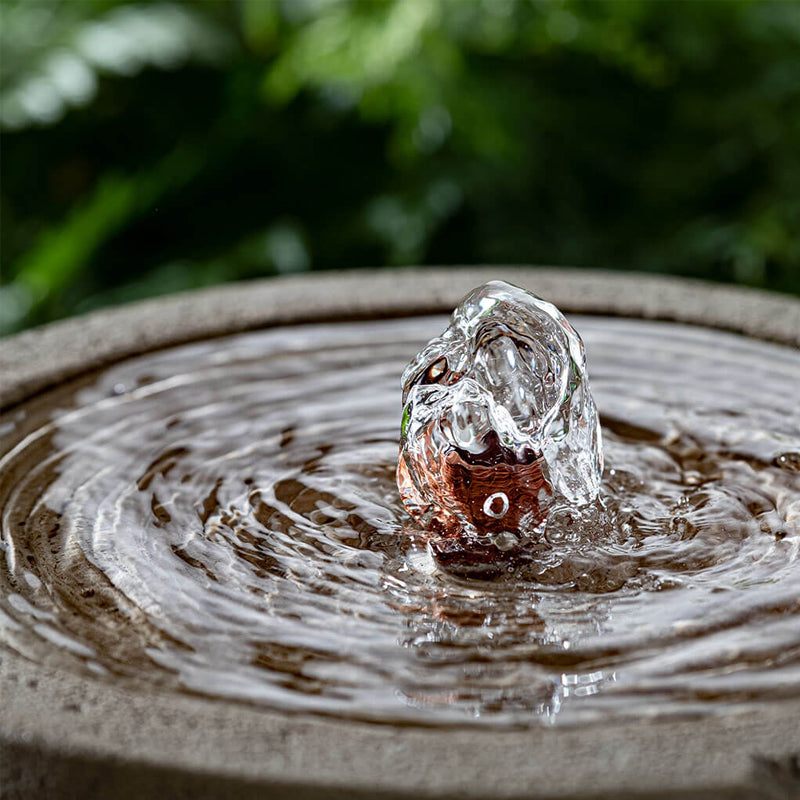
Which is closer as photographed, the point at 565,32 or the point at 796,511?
the point at 796,511

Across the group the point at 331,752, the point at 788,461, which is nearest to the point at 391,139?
the point at 788,461

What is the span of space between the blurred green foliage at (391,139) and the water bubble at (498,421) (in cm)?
200

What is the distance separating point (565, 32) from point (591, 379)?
1919mm

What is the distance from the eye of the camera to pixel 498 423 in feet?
3.85

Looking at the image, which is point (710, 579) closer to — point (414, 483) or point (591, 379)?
point (414, 483)

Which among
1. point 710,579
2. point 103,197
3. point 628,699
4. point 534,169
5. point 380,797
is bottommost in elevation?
point 380,797

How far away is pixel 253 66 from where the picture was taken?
137 inches

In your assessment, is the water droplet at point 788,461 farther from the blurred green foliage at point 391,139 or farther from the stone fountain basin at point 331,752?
the blurred green foliage at point 391,139

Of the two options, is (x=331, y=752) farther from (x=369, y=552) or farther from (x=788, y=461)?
(x=788, y=461)

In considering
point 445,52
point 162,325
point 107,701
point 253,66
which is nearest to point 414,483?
point 107,701

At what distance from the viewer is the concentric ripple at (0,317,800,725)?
0.93 m

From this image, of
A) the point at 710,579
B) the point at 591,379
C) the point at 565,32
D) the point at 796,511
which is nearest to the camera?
the point at 710,579

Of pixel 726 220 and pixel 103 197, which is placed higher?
pixel 726 220

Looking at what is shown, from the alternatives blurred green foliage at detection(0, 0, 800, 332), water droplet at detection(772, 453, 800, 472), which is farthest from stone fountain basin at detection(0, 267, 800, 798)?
blurred green foliage at detection(0, 0, 800, 332)
